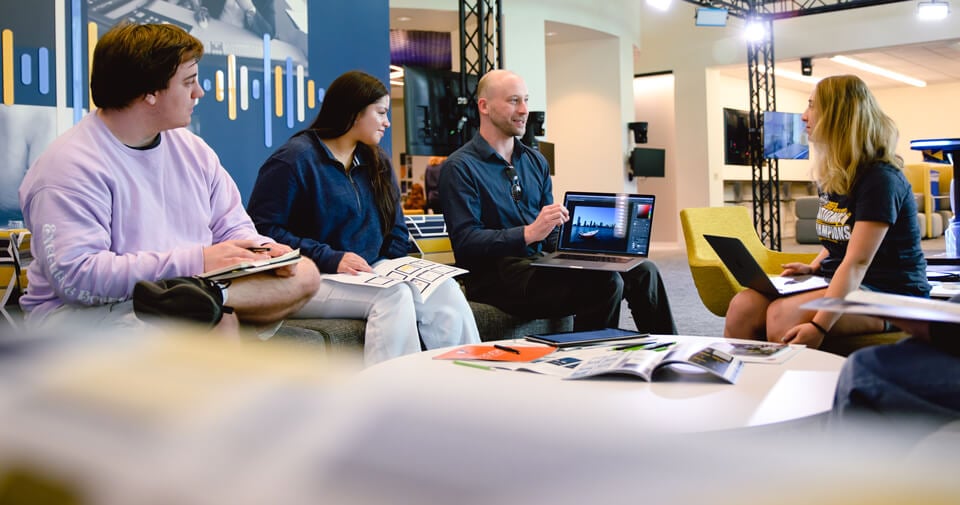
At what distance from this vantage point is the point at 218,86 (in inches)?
181

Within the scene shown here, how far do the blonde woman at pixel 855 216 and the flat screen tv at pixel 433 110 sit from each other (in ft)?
9.71

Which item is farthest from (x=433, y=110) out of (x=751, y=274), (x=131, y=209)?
(x=131, y=209)

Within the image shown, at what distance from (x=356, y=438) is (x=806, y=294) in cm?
258

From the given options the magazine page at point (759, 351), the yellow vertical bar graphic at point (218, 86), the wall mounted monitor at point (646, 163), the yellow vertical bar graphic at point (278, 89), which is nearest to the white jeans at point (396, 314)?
the magazine page at point (759, 351)

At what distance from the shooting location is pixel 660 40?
44.5 ft

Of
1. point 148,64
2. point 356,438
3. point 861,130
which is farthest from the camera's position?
point 861,130

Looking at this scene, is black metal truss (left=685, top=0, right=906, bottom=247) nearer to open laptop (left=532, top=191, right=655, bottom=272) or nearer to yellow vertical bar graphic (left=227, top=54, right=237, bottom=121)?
yellow vertical bar graphic (left=227, top=54, right=237, bottom=121)

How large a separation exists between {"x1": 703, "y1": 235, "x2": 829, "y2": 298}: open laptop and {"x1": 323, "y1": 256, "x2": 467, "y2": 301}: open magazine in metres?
0.84

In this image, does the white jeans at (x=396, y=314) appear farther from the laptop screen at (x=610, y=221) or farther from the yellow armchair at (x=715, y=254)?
the yellow armchair at (x=715, y=254)

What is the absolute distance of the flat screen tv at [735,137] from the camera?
45.4 ft

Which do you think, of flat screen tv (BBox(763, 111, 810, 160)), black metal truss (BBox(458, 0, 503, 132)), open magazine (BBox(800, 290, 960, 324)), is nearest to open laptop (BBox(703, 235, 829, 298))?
open magazine (BBox(800, 290, 960, 324))

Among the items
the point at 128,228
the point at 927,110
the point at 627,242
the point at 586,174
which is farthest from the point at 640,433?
the point at 927,110

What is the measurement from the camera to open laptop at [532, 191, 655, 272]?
10.00ft

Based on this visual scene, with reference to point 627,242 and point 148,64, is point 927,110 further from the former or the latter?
→ point 148,64
